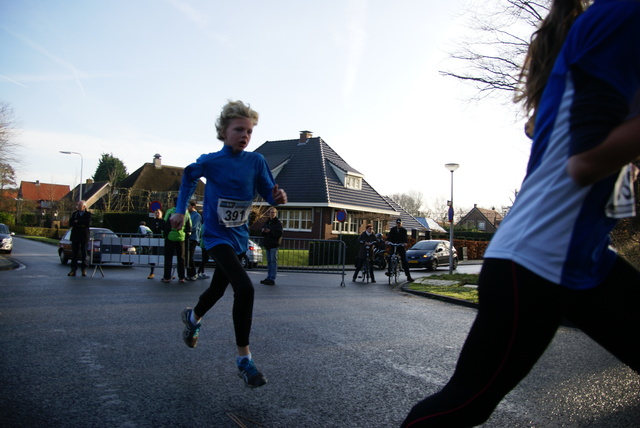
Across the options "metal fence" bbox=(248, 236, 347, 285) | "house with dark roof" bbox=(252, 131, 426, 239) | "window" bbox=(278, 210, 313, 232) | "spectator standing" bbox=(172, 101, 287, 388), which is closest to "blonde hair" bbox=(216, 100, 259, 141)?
"spectator standing" bbox=(172, 101, 287, 388)

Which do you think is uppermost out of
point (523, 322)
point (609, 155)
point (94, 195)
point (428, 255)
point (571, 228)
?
point (94, 195)

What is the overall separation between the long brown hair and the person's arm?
0.43m

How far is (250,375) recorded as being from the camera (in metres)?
3.39

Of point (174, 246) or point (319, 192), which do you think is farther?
point (319, 192)

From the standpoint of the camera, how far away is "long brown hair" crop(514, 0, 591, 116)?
1.80 meters

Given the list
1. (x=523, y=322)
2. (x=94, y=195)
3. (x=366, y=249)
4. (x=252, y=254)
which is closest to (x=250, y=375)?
(x=523, y=322)

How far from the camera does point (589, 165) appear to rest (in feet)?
4.83

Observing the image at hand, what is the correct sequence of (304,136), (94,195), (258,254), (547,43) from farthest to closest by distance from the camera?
1. (94,195)
2. (304,136)
3. (258,254)
4. (547,43)

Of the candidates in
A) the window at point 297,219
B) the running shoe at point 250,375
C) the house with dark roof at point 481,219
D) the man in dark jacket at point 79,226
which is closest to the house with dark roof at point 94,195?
the window at point 297,219

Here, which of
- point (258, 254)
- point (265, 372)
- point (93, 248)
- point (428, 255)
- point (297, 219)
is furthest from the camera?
point (297, 219)

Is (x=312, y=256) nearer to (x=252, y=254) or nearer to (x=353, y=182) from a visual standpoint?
(x=252, y=254)

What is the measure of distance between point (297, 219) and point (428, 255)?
667 inches

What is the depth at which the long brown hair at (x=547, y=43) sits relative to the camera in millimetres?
1801

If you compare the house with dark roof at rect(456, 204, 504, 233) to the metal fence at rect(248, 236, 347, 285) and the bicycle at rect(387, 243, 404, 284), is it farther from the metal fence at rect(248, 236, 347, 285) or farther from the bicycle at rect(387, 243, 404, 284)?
the bicycle at rect(387, 243, 404, 284)
